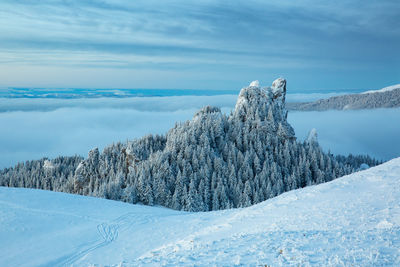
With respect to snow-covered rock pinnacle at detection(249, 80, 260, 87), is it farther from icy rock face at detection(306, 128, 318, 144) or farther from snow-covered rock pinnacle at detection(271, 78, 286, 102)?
icy rock face at detection(306, 128, 318, 144)

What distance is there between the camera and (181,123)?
5527 inches

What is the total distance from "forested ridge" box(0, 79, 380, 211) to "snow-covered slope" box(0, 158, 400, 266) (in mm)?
51464

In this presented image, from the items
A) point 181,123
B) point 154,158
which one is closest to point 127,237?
point 154,158

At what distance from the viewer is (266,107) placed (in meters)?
141

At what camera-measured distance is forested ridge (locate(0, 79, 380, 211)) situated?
87625mm

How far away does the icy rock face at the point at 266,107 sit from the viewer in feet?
445

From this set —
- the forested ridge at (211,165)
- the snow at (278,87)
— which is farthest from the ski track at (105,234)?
the snow at (278,87)

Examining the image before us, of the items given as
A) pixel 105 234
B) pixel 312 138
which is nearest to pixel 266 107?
pixel 312 138

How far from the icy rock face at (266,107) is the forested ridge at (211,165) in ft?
1.52

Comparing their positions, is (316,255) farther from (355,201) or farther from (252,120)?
(252,120)

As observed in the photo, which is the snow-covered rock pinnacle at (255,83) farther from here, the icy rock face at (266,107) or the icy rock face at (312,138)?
the icy rock face at (312,138)

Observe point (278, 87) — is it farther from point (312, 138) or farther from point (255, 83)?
point (312, 138)

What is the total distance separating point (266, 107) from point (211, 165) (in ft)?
166

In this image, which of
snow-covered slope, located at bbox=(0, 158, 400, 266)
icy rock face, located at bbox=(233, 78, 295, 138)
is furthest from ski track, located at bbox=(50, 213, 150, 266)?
icy rock face, located at bbox=(233, 78, 295, 138)
